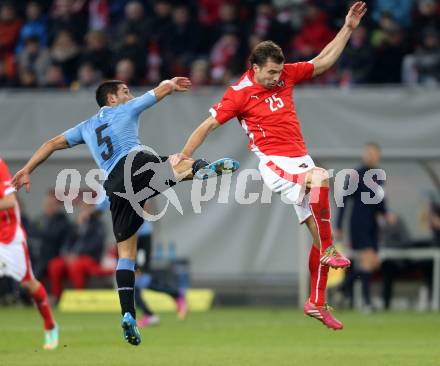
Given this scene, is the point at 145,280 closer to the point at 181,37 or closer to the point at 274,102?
the point at 274,102

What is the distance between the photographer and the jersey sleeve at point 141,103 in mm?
11805

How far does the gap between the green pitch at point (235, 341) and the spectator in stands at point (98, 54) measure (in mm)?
4807

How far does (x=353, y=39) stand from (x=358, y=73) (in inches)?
26.3

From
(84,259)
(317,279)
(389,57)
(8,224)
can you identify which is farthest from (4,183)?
(389,57)

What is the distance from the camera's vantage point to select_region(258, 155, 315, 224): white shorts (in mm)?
11914

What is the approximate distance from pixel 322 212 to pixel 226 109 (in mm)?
1412

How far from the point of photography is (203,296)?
20.5 meters

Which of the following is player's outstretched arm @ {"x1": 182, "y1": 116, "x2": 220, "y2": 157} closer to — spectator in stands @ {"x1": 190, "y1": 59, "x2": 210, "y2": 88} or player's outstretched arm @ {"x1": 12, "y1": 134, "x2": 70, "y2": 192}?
player's outstretched arm @ {"x1": 12, "y1": 134, "x2": 70, "y2": 192}

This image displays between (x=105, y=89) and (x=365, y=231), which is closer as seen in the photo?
(x=105, y=89)

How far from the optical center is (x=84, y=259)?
68.8ft

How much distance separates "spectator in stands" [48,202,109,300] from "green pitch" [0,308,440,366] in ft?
4.65

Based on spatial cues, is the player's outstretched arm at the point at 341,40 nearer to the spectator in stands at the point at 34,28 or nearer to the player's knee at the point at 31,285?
the player's knee at the point at 31,285

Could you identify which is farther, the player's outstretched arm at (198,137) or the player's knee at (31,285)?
the player's knee at (31,285)

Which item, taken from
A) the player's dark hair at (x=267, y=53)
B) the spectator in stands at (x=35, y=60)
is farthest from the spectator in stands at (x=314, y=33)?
the player's dark hair at (x=267, y=53)
